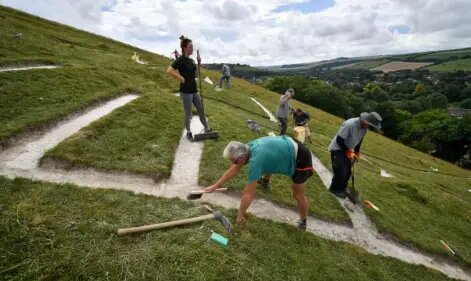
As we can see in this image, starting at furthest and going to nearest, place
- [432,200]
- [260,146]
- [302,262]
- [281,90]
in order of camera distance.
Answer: [281,90] → [432,200] → [302,262] → [260,146]

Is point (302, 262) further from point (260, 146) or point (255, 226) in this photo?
point (260, 146)

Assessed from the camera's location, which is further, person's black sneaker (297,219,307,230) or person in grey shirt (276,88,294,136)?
person in grey shirt (276,88,294,136)

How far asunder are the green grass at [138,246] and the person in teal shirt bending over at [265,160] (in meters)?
1.40

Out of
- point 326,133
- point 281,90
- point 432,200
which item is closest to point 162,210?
point 432,200

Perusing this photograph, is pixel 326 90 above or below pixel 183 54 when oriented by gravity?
below

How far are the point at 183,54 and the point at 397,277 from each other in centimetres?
1125

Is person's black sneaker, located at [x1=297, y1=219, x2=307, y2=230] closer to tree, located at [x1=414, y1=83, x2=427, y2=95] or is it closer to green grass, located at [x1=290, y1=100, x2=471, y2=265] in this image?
green grass, located at [x1=290, y1=100, x2=471, y2=265]

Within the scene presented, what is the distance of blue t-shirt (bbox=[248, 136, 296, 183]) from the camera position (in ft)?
26.9

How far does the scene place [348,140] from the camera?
13.1 meters

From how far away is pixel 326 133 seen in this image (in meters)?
39.2

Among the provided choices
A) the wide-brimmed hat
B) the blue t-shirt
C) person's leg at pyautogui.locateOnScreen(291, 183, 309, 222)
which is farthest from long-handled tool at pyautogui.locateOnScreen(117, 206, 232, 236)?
the wide-brimmed hat

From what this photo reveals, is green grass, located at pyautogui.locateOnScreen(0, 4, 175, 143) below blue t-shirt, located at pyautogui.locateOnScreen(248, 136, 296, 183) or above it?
above

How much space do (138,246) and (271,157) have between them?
12.9ft

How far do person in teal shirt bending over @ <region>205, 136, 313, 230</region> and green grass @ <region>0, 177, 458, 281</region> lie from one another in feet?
4.58
